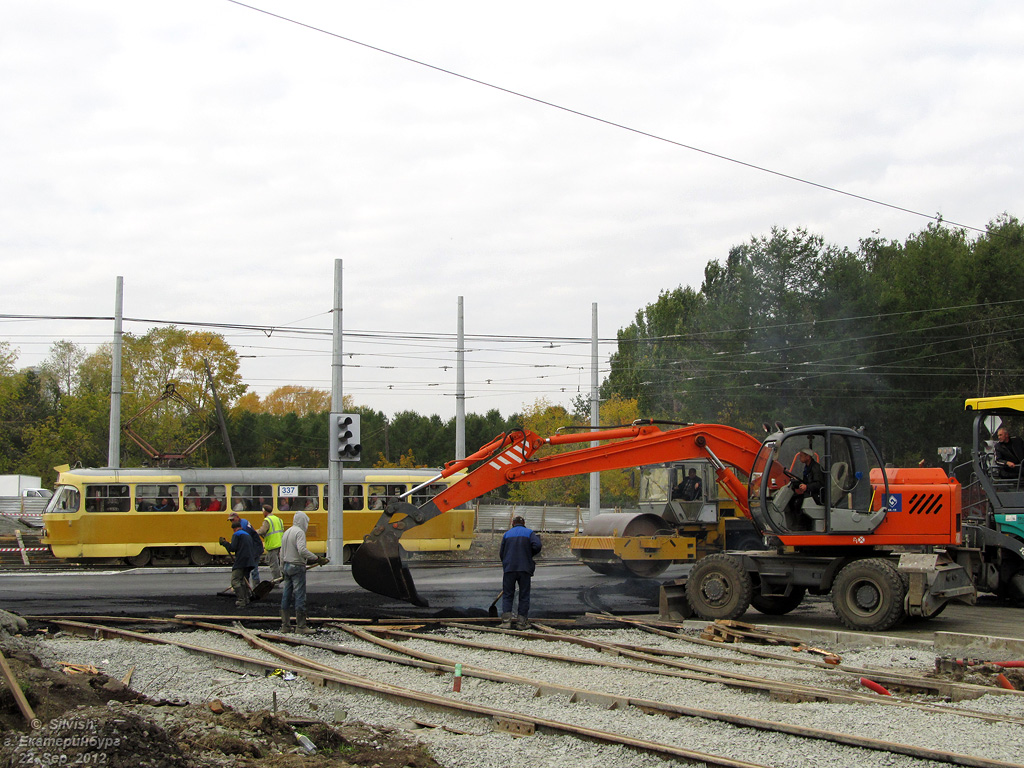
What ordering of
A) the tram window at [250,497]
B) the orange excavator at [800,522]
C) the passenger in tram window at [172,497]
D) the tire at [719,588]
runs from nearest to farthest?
1. the orange excavator at [800,522]
2. the tire at [719,588]
3. the passenger in tram window at [172,497]
4. the tram window at [250,497]

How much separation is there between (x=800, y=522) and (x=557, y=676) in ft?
17.7

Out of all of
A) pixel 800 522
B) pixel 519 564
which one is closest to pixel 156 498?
pixel 519 564

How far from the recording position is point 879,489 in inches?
523

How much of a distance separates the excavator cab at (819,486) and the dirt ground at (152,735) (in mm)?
7835

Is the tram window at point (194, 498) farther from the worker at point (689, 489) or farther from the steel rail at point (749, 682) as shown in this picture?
the steel rail at point (749, 682)

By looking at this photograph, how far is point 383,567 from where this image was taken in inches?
547

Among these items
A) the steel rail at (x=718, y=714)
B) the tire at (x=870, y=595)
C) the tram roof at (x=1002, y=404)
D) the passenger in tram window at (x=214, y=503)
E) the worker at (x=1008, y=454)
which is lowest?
the steel rail at (x=718, y=714)

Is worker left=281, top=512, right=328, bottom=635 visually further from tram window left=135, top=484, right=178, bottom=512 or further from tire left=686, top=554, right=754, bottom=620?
tram window left=135, top=484, right=178, bottom=512

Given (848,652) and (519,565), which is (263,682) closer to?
(519,565)

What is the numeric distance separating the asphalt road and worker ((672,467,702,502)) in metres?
1.96

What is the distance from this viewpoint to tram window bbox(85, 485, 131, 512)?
25.0 metres

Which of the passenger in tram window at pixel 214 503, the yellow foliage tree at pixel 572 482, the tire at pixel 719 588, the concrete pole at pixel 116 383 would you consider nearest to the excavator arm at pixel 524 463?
the tire at pixel 719 588

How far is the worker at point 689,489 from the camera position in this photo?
1917 centimetres

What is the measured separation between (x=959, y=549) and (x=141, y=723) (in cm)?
1150
